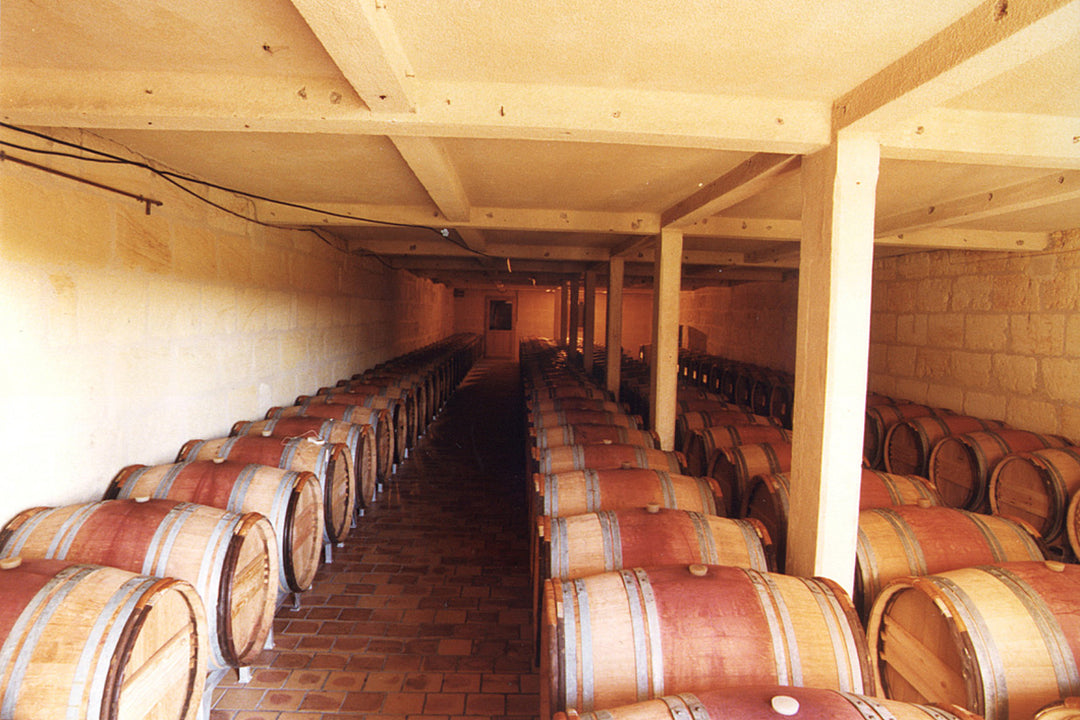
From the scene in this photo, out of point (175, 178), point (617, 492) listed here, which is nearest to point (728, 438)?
point (617, 492)

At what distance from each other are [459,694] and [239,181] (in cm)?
396

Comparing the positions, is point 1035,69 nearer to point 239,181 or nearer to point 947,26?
point 947,26

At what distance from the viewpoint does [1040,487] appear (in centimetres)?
416

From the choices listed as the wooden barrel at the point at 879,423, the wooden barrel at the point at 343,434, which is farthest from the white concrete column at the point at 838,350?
the wooden barrel at the point at 879,423

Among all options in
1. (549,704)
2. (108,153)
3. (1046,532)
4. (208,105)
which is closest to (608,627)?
(549,704)

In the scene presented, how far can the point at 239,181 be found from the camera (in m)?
4.30

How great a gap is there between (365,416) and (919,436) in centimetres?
530

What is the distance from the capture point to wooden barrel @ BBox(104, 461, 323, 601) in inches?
116

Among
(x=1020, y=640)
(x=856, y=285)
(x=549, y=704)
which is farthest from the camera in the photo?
(x=856, y=285)

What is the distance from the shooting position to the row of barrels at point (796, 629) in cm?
168

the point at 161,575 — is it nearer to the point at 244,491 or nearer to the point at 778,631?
the point at 244,491

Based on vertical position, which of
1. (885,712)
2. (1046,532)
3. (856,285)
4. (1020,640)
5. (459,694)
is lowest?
(459,694)

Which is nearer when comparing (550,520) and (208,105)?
(208,105)

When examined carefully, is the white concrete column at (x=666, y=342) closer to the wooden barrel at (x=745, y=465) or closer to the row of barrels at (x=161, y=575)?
the wooden barrel at (x=745, y=465)
